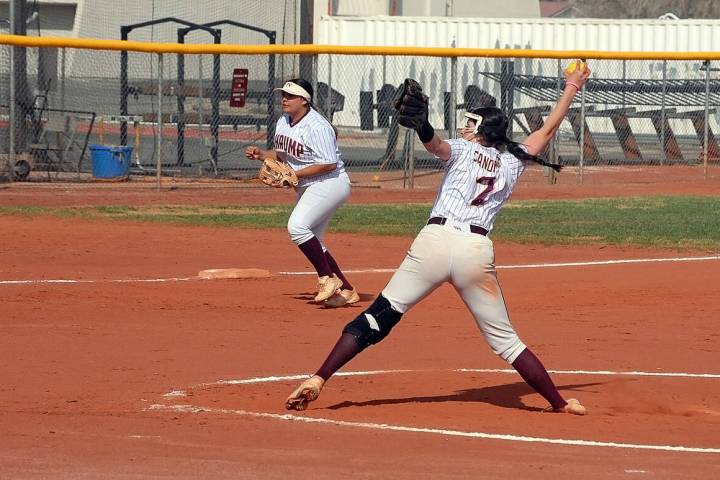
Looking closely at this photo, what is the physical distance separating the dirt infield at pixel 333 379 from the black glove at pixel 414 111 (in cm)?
160

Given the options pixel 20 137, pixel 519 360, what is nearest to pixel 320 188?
pixel 519 360

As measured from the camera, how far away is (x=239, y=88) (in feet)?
76.1

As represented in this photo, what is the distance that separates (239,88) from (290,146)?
41.0ft

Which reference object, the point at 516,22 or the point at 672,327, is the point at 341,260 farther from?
the point at 516,22

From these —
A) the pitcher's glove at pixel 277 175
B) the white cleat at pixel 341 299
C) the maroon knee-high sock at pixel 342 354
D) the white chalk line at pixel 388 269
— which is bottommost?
the white chalk line at pixel 388 269

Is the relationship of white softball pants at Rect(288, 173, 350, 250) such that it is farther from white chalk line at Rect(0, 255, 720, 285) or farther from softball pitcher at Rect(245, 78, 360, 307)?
white chalk line at Rect(0, 255, 720, 285)

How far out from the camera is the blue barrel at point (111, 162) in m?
22.8

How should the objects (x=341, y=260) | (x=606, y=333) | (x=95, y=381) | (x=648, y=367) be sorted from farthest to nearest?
(x=341, y=260), (x=606, y=333), (x=648, y=367), (x=95, y=381)

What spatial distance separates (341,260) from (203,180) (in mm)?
9087

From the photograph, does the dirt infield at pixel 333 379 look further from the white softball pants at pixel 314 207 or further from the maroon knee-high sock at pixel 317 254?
the white softball pants at pixel 314 207

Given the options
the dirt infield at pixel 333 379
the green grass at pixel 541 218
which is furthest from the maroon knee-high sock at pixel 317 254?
the green grass at pixel 541 218

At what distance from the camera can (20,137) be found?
2216cm

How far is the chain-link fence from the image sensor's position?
22688 mm

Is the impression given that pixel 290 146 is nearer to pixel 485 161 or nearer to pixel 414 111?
pixel 485 161
